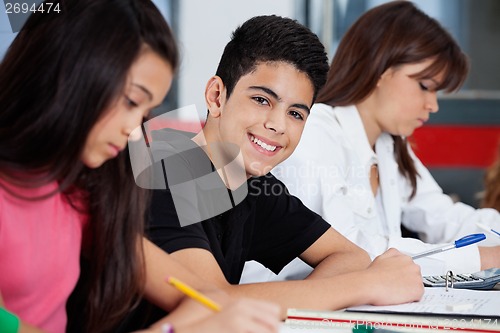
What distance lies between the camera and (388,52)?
7.20 ft

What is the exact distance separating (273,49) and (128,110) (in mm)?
579

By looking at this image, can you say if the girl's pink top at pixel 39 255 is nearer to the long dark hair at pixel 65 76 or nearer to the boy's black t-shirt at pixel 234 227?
the long dark hair at pixel 65 76

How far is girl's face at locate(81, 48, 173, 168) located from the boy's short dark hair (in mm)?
514

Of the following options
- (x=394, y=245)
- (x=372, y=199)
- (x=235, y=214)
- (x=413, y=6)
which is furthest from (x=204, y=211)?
(x=413, y=6)

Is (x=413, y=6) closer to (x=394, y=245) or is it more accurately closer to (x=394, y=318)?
(x=394, y=245)

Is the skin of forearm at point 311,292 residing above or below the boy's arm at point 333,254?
below

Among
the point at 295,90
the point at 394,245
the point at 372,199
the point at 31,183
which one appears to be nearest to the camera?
the point at 31,183

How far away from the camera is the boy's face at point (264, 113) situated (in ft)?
4.90

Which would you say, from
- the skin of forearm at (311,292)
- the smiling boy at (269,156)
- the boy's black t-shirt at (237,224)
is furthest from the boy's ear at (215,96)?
the skin of forearm at (311,292)

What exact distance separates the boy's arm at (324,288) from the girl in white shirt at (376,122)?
2.10 feet

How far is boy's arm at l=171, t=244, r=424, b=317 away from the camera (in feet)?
4.07

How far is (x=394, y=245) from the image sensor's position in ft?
5.93

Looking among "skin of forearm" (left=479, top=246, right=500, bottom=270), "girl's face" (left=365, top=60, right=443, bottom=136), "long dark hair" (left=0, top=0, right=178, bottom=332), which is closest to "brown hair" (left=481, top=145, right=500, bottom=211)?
"girl's face" (left=365, top=60, right=443, bottom=136)

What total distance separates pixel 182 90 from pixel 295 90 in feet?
8.60
